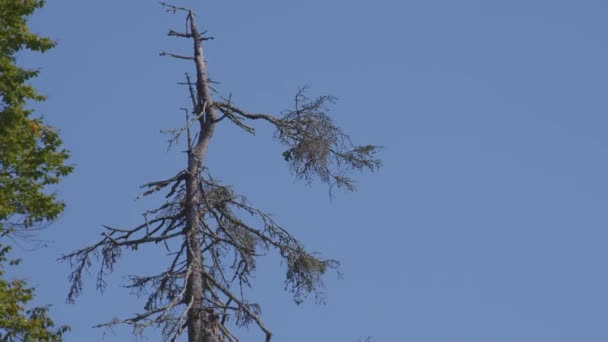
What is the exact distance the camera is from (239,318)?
12.0 metres

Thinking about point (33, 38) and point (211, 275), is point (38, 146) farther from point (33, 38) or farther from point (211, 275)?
point (211, 275)

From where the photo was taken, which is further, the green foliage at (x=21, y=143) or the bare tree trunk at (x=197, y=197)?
the green foliage at (x=21, y=143)

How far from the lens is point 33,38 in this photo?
19078 mm

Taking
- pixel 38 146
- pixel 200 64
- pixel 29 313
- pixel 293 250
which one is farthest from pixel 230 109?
pixel 38 146

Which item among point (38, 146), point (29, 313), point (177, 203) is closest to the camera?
point (177, 203)

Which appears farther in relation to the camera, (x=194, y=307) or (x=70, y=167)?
(x=70, y=167)

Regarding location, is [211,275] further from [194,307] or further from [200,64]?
[200,64]

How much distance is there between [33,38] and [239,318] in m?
8.74

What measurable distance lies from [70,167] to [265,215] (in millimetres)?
6283

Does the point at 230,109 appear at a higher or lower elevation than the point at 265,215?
higher

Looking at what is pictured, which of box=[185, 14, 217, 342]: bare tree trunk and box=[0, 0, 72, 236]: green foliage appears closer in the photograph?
box=[185, 14, 217, 342]: bare tree trunk

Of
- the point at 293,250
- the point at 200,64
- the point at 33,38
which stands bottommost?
the point at 293,250

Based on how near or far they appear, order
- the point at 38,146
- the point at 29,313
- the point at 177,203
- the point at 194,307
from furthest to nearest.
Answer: the point at 38,146, the point at 29,313, the point at 177,203, the point at 194,307

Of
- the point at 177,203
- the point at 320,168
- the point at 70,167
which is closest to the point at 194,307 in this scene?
the point at 177,203
